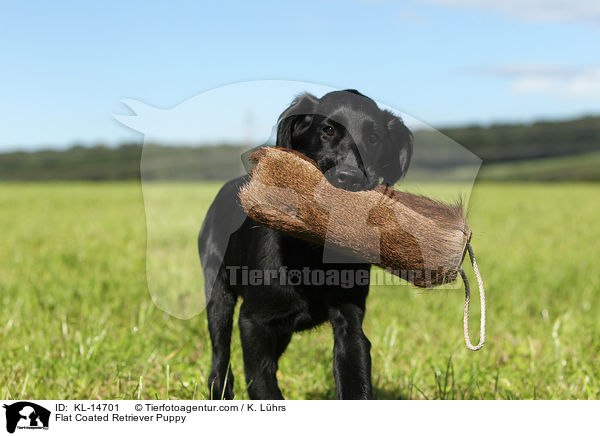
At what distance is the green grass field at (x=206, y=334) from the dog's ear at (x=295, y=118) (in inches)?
30.2

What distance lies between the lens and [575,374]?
128 inches

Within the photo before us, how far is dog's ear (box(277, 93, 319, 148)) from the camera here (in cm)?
271

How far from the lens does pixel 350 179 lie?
236cm

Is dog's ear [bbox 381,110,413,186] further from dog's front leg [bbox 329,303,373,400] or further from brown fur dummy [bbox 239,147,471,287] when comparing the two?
dog's front leg [bbox 329,303,373,400]

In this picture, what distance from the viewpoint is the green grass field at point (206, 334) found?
3.07m

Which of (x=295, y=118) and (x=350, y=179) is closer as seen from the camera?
(x=350, y=179)

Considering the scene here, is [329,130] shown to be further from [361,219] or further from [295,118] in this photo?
[361,219]

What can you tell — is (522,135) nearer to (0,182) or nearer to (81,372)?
(0,182)

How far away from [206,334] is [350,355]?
175cm

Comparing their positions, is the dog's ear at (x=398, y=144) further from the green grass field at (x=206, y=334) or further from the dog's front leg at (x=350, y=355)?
the dog's front leg at (x=350, y=355)
